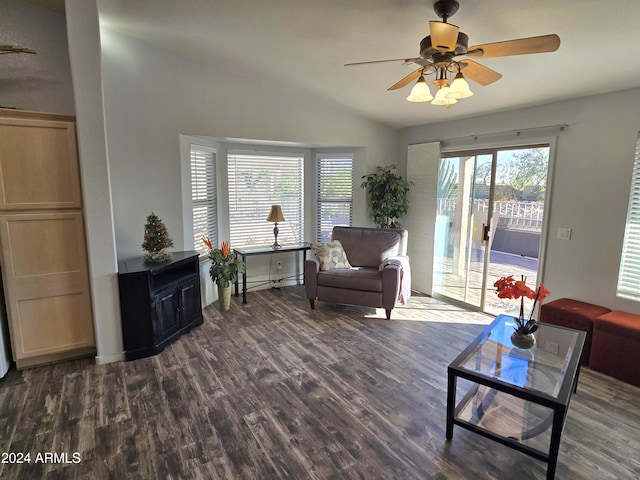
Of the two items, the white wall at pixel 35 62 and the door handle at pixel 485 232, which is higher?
the white wall at pixel 35 62

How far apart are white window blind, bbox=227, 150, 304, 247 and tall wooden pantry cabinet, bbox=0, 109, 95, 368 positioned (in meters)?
2.14

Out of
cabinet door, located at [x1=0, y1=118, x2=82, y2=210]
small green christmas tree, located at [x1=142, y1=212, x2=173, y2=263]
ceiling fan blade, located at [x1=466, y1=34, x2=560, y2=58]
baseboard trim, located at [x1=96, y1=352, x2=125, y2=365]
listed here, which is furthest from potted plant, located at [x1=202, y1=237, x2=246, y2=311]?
ceiling fan blade, located at [x1=466, y1=34, x2=560, y2=58]

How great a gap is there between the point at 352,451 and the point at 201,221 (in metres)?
3.27

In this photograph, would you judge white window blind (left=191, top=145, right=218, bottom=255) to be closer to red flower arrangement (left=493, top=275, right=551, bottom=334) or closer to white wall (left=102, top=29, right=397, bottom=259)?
white wall (left=102, top=29, right=397, bottom=259)

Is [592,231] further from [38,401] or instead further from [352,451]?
[38,401]

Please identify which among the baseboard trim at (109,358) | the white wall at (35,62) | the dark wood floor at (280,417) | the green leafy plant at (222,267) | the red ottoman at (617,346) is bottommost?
the dark wood floor at (280,417)

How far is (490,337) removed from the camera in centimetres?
260

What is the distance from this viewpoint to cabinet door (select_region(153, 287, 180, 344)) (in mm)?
3186

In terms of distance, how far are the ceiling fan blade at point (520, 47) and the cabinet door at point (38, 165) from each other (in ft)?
10.1

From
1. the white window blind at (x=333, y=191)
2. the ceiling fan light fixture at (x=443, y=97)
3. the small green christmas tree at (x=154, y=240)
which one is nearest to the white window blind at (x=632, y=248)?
the ceiling fan light fixture at (x=443, y=97)

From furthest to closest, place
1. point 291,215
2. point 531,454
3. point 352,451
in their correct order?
point 291,215 → point 352,451 → point 531,454

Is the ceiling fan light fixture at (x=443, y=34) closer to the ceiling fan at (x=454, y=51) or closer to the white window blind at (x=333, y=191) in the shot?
the ceiling fan at (x=454, y=51)

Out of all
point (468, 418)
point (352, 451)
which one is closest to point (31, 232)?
point (352, 451)

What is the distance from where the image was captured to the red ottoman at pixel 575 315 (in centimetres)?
302
